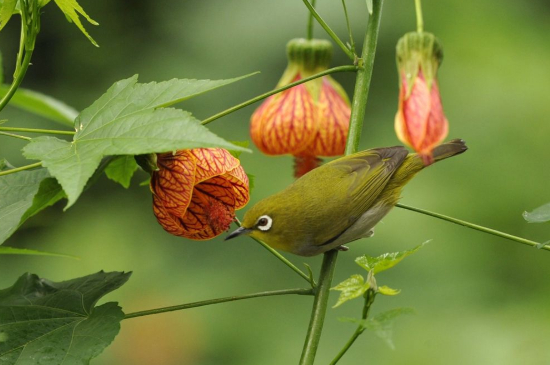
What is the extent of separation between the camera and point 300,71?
1.79 meters

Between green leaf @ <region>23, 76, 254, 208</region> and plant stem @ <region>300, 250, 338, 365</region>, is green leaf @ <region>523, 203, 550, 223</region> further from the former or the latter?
green leaf @ <region>23, 76, 254, 208</region>

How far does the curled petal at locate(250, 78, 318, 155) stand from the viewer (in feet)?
5.28

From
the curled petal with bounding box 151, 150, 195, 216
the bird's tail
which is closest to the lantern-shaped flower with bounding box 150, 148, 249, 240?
the curled petal with bounding box 151, 150, 195, 216

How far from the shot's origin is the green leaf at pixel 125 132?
89 centimetres

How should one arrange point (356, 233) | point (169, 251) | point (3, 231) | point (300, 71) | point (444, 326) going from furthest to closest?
point (169, 251) < point (444, 326) < point (300, 71) < point (356, 233) < point (3, 231)

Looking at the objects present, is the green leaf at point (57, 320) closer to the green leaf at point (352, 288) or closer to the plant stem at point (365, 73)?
the green leaf at point (352, 288)

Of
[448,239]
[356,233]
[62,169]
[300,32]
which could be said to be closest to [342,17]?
[300,32]

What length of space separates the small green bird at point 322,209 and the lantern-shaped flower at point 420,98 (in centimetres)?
24

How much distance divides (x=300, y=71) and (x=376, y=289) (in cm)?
76

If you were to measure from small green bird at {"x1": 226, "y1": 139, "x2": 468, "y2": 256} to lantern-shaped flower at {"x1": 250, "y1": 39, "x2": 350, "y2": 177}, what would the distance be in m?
0.10

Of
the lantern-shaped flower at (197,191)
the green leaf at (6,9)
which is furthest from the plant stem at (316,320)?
the green leaf at (6,9)

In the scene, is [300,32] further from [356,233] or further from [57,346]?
[57,346]

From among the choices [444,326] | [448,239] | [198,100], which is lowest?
[444,326]

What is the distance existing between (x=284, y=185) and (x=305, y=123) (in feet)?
4.71
